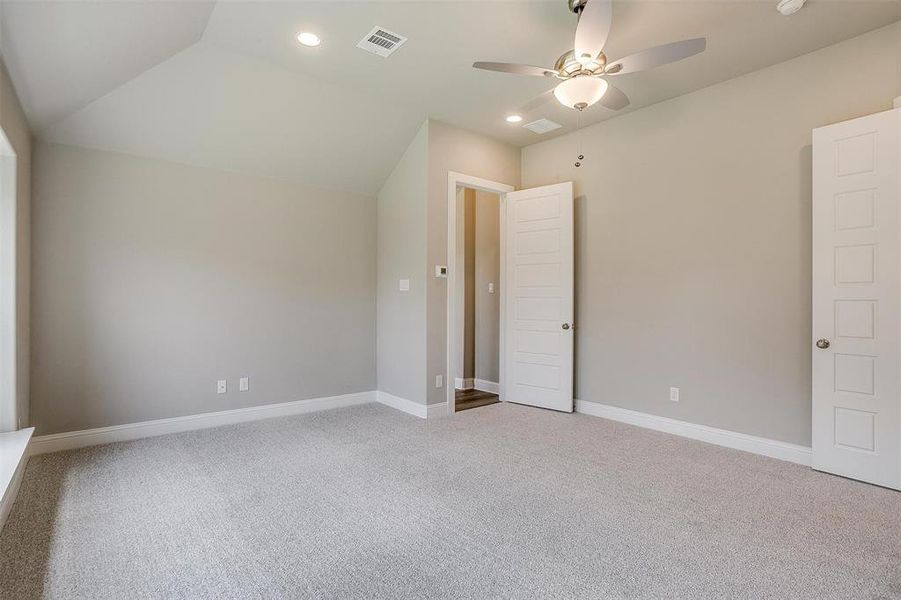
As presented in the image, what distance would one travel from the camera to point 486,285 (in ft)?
19.2

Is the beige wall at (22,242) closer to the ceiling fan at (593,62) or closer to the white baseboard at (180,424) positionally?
the white baseboard at (180,424)

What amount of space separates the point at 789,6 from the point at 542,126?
219cm

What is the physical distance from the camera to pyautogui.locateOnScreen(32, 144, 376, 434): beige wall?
3.42 metres

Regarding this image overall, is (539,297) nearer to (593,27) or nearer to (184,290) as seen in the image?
(593,27)

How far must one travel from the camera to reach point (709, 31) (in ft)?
9.62

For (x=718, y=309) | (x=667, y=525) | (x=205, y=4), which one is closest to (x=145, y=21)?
(x=205, y=4)

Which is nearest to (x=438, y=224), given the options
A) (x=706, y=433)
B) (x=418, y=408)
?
(x=418, y=408)

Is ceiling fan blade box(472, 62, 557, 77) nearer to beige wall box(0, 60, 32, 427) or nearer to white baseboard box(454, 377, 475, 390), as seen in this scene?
beige wall box(0, 60, 32, 427)

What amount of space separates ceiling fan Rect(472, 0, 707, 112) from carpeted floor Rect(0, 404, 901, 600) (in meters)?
2.39

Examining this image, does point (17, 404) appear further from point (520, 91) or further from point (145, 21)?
point (520, 91)

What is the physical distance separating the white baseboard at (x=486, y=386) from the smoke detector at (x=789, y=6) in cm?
430

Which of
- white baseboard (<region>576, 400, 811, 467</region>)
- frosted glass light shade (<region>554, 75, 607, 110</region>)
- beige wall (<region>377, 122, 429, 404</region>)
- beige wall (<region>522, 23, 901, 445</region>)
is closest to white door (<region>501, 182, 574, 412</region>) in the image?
beige wall (<region>522, 23, 901, 445</region>)

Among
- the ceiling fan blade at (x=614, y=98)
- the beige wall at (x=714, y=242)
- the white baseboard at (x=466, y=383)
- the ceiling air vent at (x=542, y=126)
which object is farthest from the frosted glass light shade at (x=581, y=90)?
the white baseboard at (x=466, y=383)

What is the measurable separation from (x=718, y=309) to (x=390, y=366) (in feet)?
10.5
